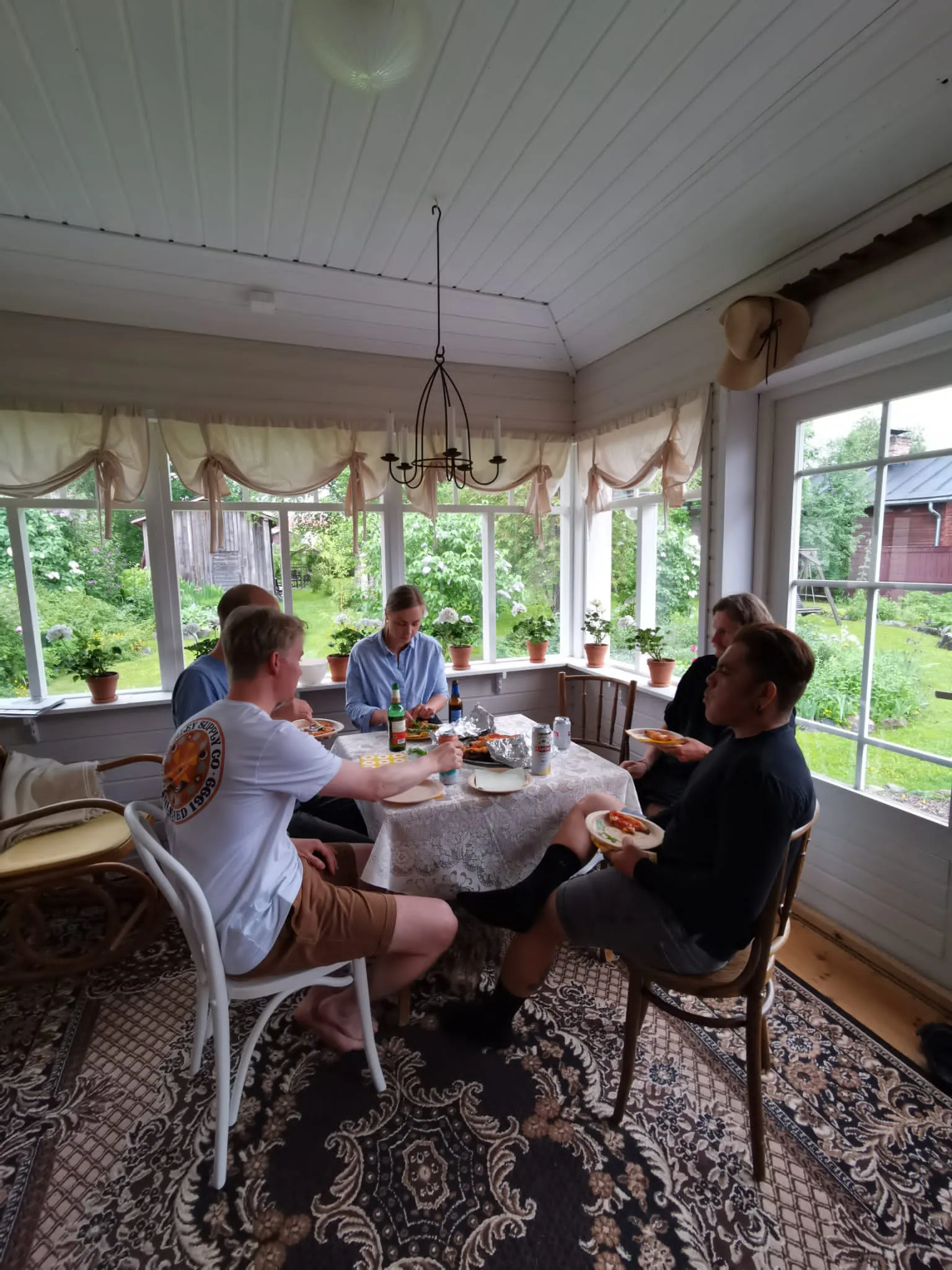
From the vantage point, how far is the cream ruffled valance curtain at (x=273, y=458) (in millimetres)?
2928

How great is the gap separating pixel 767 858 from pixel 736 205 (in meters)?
2.30

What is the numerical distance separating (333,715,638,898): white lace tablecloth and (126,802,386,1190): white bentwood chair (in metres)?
0.27

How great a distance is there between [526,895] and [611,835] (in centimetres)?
40

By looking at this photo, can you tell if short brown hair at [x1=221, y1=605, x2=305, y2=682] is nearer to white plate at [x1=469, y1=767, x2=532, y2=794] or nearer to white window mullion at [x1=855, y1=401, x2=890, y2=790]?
white plate at [x1=469, y1=767, x2=532, y2=794]

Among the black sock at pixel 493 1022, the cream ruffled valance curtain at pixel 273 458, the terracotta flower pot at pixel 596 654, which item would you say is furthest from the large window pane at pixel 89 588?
the terracotta flower pot at pixel 596 654

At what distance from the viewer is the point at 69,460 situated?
275 cm

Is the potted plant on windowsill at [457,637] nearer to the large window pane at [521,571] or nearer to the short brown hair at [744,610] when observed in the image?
the large window pane at [521,571]

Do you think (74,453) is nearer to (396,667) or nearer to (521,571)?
(396,667)

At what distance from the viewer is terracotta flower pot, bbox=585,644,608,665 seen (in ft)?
11.8

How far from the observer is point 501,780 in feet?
5.89

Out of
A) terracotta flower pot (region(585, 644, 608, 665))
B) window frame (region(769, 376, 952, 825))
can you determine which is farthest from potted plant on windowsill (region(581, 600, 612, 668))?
window frame (region(769, 376, 952, 825))

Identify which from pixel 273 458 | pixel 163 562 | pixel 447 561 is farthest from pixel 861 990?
pixel 163 562

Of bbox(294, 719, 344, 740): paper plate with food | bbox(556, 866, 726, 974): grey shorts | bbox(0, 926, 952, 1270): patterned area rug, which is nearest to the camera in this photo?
bbox(0, 926, 952, 1270): patterned area rug

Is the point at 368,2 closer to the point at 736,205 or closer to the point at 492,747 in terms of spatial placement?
the point at 736,205
